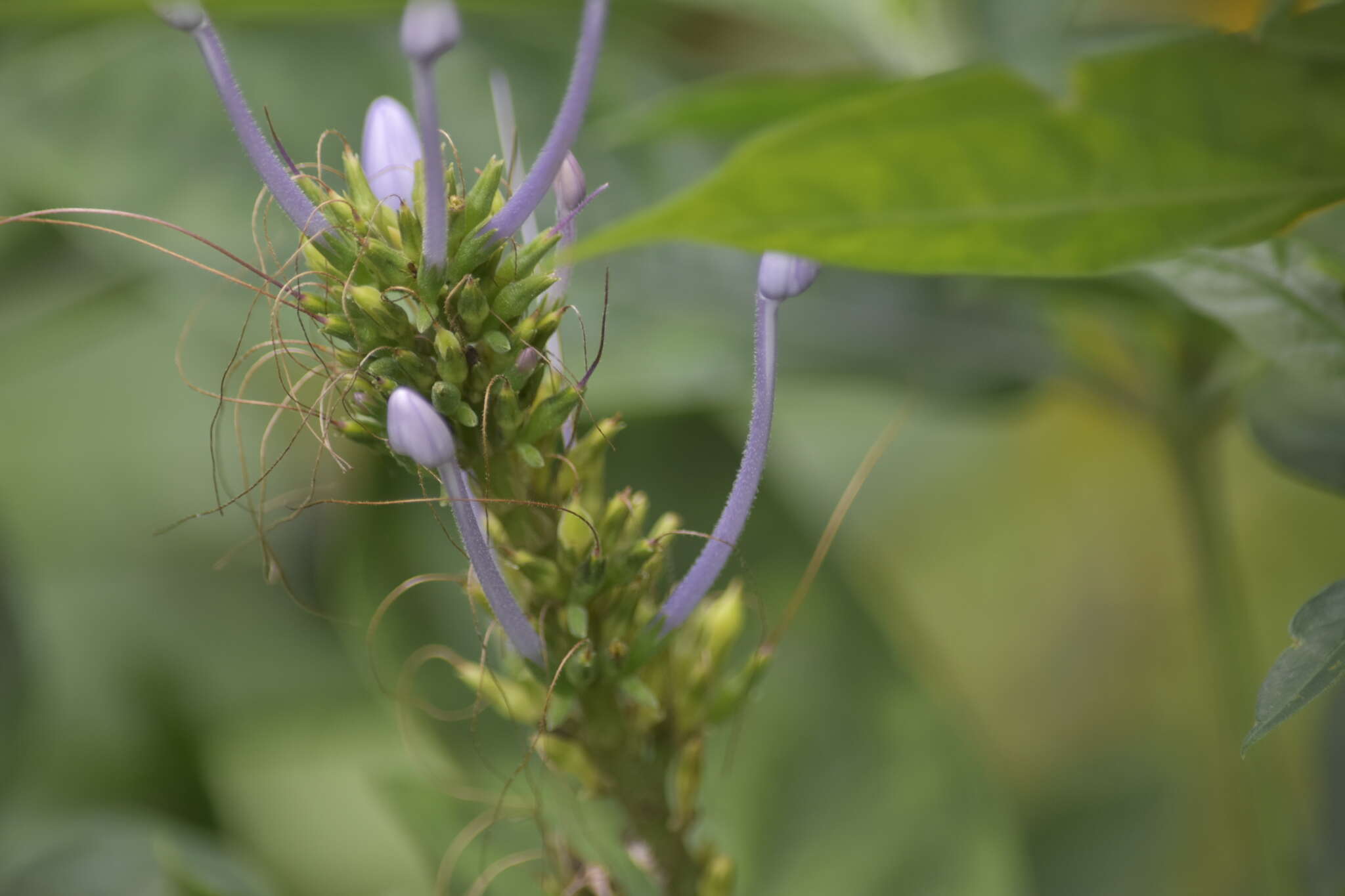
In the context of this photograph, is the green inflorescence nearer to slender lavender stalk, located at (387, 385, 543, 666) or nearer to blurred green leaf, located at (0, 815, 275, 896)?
slender lavender stalk, located at (387, 385, 543, 666)

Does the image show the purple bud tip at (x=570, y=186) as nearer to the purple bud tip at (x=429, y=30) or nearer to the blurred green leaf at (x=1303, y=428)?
the purple bud tip at (x=429, y=30)

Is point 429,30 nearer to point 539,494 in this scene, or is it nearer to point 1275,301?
Result: point 539,494

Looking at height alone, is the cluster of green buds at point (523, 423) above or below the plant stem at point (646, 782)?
above

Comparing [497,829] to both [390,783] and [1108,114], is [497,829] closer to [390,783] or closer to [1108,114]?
[390,783]

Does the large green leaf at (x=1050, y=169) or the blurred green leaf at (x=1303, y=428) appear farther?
the blurred green leaf at (x=1303, y=428)

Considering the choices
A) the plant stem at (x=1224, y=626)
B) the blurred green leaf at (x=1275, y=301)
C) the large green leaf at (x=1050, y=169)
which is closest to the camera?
the large green leaf at (x=1050, y=169)

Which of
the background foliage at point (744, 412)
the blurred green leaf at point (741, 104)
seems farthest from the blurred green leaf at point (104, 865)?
the blurred green leaf at point (741, 104)

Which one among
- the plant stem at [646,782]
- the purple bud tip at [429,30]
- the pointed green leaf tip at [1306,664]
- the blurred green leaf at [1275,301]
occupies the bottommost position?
the plant stem at [646,782]
